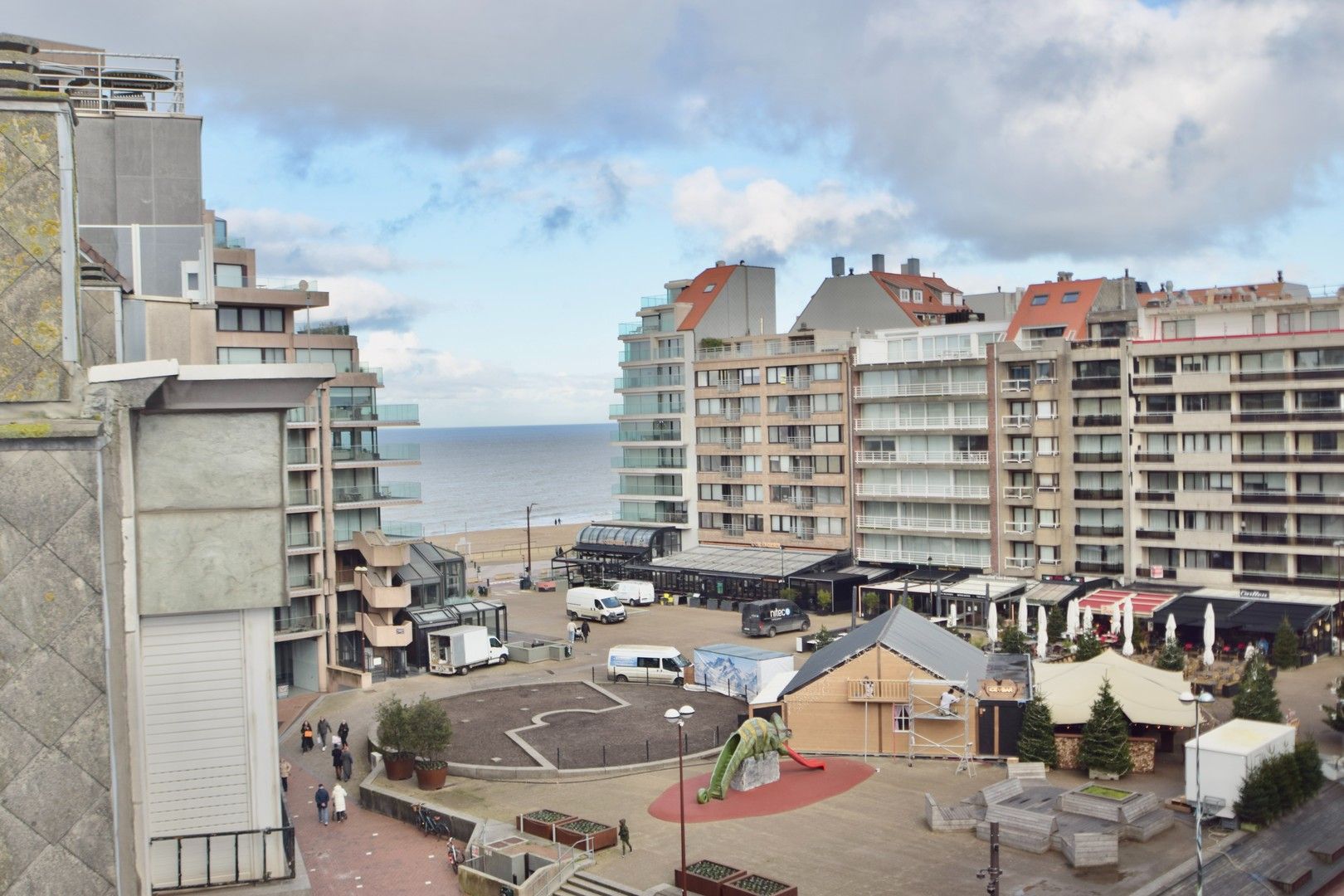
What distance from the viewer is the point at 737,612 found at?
79750 mm

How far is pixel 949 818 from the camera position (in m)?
36.8

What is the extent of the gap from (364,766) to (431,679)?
44.3 feet

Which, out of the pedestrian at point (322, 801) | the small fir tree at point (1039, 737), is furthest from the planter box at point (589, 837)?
the small fir tree at point (1039, 737)

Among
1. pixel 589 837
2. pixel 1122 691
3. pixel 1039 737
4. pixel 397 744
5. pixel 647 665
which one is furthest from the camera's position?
pixel 647 665

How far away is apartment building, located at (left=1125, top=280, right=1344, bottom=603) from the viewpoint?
65750mm

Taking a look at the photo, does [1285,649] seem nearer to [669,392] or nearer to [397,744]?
[397,744]

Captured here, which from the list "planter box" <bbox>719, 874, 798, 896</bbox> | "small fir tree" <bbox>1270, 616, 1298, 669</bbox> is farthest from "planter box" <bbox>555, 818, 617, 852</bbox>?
"small fir tree" <bbox>1270, 616, 1298, 669</bbox>

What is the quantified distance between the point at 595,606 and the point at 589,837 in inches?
1567

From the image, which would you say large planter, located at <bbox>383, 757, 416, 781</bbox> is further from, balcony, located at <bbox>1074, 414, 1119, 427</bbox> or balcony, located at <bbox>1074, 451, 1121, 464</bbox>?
balcony, located at <bbox>1074, 414, 1119, 427</bbox>

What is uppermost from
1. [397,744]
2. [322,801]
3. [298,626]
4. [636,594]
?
[298,626]

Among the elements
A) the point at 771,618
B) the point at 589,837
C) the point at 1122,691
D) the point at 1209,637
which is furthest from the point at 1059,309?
the point at 589,837

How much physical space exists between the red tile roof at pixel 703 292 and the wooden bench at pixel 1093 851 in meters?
63.3

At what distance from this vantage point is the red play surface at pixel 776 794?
3891cm

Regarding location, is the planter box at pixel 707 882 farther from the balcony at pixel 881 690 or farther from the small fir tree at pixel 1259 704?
the small fir tree at pixel 1259 704
